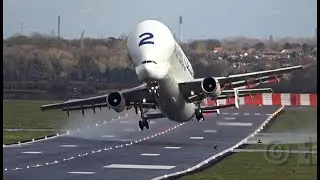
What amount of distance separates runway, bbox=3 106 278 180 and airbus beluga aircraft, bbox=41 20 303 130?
2.21 metres

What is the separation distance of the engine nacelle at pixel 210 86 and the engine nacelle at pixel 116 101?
350 centimetres

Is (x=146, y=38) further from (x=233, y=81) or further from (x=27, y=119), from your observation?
(x=27, y=119)

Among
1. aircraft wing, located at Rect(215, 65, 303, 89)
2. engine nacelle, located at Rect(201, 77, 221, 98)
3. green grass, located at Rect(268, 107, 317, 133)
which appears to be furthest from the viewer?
green grass, located at Rect(268, 107, 317, 133)

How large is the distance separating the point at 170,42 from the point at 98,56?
946 inches

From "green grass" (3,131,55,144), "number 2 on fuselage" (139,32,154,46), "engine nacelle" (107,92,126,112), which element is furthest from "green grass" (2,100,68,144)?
"number 2 on fuselage" (139,32,154,46)

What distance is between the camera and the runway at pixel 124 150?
27.5 metres

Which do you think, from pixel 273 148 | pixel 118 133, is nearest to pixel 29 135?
pixel 118 133

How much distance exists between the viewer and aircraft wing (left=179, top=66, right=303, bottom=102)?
1304 inches

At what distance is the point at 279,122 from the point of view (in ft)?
180

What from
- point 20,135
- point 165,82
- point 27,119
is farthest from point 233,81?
point 27,119

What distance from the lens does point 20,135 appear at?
153 feet

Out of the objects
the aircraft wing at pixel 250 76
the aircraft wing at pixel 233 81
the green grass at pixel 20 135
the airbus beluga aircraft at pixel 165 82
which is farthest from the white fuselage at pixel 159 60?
the green grass at pixel 20 135

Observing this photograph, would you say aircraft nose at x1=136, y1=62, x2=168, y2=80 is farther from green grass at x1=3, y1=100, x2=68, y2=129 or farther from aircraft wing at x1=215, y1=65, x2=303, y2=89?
green grass at x1=3, y1=100, x2=68, y2=129

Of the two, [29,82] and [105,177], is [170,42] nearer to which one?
[105,177]
